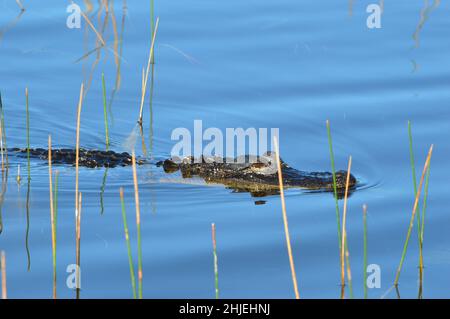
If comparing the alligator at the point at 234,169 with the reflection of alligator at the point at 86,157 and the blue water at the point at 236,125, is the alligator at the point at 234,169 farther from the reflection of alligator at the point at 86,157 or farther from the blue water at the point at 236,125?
the blue water at the point at 236,125

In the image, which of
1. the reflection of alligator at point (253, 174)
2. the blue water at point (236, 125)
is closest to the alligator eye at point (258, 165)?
the reflection of alligator at point (253, 174)

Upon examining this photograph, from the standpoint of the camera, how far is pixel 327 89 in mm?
10281

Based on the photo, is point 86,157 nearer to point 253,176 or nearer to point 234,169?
point 234,169

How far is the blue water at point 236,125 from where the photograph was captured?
6598 millimetres

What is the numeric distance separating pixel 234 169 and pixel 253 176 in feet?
0.64

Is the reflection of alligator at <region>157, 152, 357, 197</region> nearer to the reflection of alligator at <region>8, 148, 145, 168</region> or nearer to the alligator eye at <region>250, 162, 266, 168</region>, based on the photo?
the alligator eye at <region>250, 162, 266, 168</region>

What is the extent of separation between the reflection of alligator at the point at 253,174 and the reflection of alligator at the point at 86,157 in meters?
0.35

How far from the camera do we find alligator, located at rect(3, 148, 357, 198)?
826cm

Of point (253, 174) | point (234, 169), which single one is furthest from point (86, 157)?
point (253, 174)

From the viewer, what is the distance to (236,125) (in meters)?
9.58

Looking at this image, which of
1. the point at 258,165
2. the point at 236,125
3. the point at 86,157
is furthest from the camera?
the point at 236,125

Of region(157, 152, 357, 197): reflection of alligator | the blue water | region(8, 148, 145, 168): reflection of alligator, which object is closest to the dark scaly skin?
region(157, 152, 357, 197): reflection of alligator

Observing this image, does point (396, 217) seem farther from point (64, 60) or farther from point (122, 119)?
point (64, 60)

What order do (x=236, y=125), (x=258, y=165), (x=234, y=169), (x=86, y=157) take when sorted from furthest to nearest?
(x=236, y=125)
(x=86, y=157)
(x=234, y=169)
(x=258, y=165)
